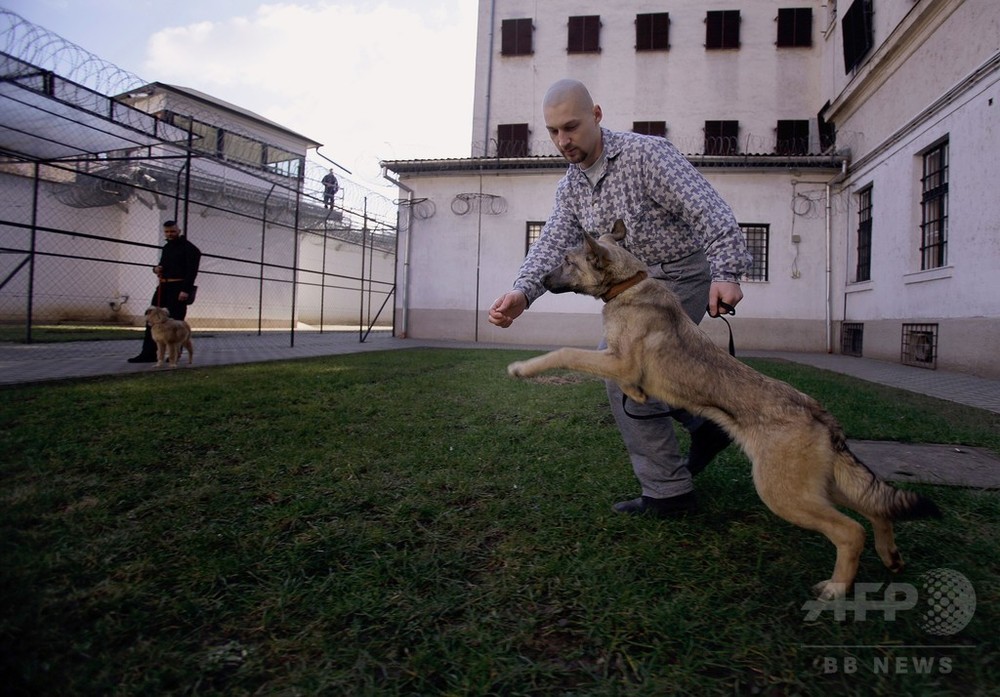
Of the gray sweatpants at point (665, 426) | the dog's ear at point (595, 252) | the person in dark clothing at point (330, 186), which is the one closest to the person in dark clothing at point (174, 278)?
the person in dark clothing at point (330, 186)

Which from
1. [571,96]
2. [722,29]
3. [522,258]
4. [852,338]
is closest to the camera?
[571,96]

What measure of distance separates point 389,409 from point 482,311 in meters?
13.1

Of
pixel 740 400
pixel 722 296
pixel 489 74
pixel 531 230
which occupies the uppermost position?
pixel 489 74

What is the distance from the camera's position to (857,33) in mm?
15023

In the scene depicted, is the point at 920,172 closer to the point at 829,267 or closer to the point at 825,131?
→ the point at 829,267

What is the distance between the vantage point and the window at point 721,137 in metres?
19.0

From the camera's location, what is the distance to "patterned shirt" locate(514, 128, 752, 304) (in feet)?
9.30

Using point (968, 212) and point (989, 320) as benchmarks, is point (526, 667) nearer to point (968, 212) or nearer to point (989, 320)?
point (989, 320)

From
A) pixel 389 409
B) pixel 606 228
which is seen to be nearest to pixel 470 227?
pixel 389 409

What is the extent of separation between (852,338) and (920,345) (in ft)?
12.7

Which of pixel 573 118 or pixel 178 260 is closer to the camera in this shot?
pixel 573 118

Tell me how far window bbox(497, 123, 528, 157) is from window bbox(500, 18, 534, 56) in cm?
284

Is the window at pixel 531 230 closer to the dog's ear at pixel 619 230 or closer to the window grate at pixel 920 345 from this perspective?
the window grate at pixel 920 345

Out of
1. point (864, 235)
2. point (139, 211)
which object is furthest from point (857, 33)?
point (139, 211)
